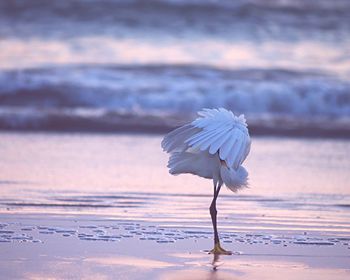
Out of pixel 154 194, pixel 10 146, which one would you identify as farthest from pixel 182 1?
pixel 154 194

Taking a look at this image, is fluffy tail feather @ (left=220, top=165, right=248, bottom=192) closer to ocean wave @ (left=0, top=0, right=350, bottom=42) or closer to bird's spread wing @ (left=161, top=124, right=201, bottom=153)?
bird's spread wing @ (left=161, top=124, right=201, bottom=153)

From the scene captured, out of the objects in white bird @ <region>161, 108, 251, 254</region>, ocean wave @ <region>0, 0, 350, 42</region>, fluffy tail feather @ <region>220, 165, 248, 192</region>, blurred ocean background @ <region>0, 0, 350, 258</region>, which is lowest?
fluffy tail feather @ <region>220, 165, 248, 192</region>

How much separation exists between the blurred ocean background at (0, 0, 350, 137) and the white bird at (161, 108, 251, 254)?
6.55 meters

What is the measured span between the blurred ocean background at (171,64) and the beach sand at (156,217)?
290 cm

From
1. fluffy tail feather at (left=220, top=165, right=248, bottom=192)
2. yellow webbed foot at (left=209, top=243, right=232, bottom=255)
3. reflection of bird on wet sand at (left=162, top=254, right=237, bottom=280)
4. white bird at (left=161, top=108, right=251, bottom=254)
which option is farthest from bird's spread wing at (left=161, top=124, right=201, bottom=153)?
reflection of bird on wet sand at (left=162, top=254, right=237, bottom=280)

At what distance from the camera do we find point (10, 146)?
38.0 feet

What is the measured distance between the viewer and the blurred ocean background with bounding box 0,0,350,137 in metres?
14.9

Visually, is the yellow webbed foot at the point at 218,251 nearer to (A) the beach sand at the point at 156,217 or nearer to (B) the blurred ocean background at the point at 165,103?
(A) the beach sand at the point at 156,217

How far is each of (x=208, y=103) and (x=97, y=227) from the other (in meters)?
9.27

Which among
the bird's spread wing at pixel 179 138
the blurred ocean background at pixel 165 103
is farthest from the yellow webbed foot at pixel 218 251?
the bird's spread wing at pixel 179 138

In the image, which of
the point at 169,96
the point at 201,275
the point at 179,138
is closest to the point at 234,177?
the point at 179,138

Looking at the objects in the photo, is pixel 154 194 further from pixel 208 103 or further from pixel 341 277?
pixel 208 103

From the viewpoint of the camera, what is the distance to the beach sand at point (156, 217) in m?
5.83

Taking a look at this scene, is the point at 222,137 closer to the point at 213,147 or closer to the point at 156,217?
the point at 213,147
